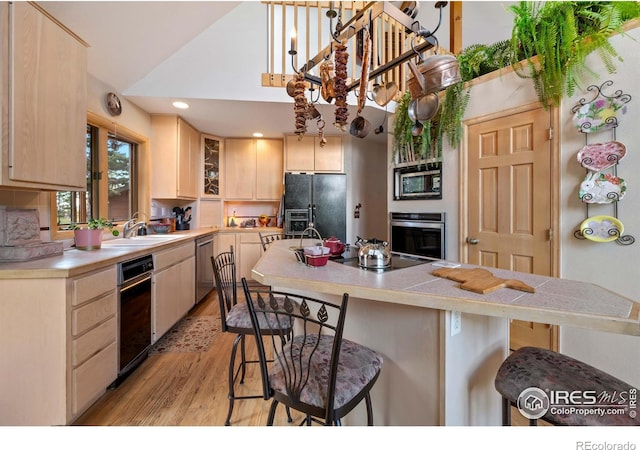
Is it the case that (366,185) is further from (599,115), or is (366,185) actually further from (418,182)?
(599,115)

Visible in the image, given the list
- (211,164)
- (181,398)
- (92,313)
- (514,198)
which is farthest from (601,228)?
(211,164)

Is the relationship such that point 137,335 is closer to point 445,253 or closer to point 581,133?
point 445,253

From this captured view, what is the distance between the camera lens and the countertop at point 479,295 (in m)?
0.81

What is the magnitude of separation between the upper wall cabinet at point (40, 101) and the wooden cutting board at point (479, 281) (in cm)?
225

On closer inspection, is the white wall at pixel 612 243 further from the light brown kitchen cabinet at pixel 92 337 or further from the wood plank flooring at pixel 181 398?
the light brown kitchen cabinet at pixel 92 337

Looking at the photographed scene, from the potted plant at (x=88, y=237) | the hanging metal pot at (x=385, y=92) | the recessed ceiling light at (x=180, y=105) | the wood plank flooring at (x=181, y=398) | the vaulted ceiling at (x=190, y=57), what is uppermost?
the vaulted ceiling at (x=190, y=57)

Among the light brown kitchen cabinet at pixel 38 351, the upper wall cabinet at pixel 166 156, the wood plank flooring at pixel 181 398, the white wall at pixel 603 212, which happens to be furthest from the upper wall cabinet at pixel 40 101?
the white wall at pixel 603 212

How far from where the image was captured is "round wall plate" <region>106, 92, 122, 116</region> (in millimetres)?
2693

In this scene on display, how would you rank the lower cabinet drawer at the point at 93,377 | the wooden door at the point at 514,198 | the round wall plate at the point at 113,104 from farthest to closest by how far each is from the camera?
the round wall plate at the point at 113,104 → the wooden door at the point at 514,198 → the lower cabinet drawer at the point at 93,377

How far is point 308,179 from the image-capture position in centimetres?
421

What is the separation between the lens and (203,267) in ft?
11.6

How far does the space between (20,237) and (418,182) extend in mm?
3223

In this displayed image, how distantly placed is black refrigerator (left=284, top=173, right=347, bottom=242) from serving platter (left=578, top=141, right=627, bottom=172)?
2.80 metres

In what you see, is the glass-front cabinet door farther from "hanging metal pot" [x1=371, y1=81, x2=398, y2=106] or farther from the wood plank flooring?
"hanging metal pot" [x1=371, y1=81, x2=398, y2=106]
